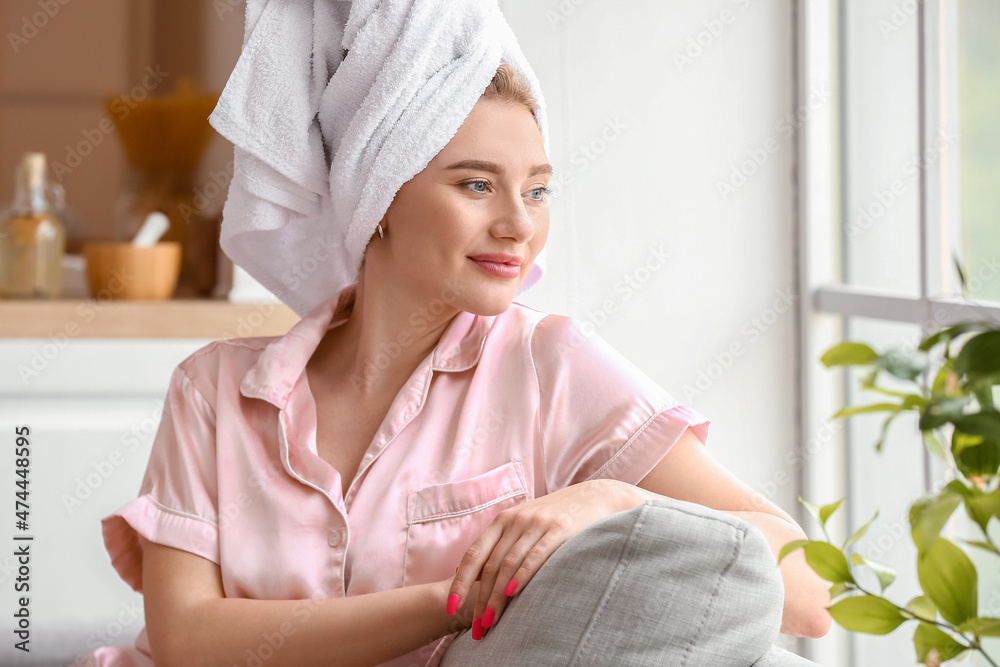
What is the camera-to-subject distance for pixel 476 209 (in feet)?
3.89

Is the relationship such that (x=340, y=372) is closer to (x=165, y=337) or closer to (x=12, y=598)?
(x=165, y=337)

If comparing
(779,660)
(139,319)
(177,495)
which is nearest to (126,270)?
(139,319)

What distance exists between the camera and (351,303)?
1.48 meters

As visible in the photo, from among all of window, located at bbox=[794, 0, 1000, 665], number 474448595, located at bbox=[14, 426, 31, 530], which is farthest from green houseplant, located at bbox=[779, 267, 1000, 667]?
number 474448595, located at bbox=[14, 426, 31, 530]

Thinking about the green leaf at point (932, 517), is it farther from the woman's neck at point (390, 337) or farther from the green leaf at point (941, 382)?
the woman's neck at point (390, 337)

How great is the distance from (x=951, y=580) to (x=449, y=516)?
74 cm

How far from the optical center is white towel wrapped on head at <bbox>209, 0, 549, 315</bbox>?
1185 mm

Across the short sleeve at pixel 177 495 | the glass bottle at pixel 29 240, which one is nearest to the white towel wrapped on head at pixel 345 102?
the short sleeve at pixel 177 495

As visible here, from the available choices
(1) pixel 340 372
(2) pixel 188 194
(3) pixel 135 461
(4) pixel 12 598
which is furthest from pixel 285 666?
(2) pixel 188 194

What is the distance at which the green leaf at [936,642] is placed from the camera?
0.50 m

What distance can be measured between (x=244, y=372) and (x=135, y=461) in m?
0.99

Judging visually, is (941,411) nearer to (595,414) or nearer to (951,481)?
(951,481)

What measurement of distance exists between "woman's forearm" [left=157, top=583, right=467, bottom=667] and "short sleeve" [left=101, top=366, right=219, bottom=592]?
112 mm

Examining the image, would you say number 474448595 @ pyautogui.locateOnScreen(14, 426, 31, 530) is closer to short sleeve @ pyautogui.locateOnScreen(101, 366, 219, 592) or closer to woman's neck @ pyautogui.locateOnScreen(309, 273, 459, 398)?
short sleeve @ pyautogui.locateOnScreen(101, 366, 219, 592)
